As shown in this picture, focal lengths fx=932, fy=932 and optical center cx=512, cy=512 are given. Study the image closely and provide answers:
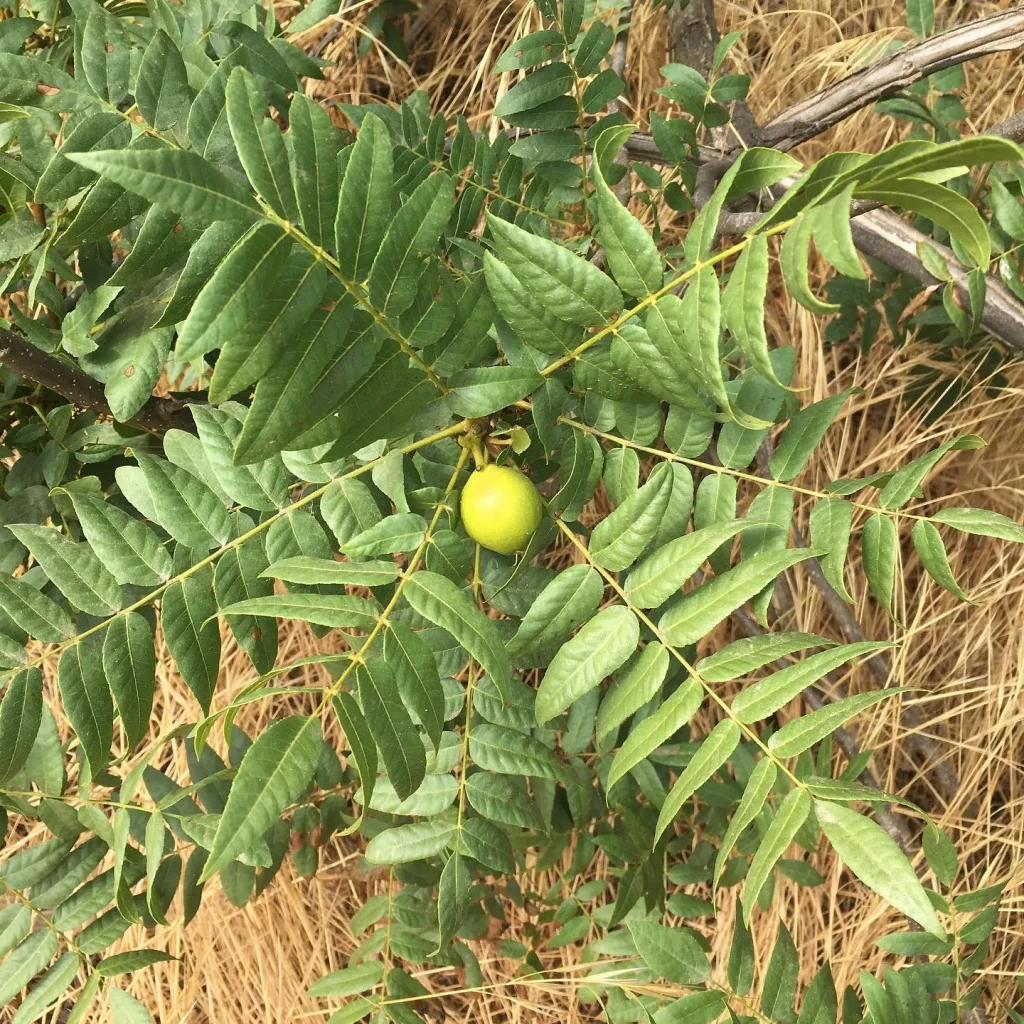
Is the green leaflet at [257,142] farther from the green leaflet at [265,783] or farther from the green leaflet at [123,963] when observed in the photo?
the green leaflet at [123,963]

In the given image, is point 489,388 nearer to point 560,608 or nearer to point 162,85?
point 560,608

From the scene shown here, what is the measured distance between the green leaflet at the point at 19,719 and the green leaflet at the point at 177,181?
1.49ft

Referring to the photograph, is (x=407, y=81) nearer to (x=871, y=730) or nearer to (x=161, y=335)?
(x=161, y=335)

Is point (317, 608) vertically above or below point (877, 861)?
above

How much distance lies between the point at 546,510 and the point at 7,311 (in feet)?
4.78

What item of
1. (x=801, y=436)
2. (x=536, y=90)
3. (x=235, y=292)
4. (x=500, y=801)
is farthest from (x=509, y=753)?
(x=536, y=90)

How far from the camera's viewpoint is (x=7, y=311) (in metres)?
1.81

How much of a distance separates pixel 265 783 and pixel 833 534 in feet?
1.69

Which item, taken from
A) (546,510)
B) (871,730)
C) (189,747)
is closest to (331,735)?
(189,747)

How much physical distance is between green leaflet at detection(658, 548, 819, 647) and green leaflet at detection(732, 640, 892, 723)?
61 mm

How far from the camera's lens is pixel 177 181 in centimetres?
53

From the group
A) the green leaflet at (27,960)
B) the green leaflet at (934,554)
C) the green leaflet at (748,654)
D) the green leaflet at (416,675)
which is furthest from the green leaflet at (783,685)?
the green leaflet at (27,960)

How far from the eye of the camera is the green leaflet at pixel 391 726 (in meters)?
0.65

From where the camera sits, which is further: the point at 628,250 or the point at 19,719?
the point at 19,719
